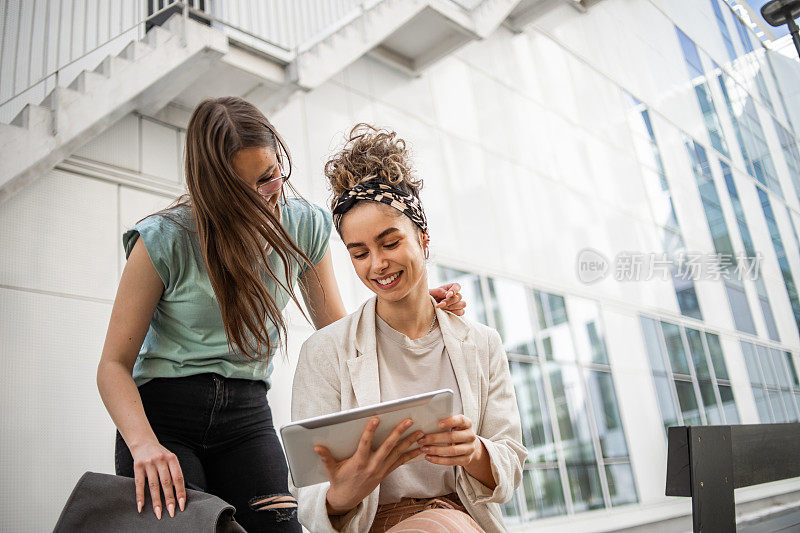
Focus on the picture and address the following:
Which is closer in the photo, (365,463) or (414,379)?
(365,463)

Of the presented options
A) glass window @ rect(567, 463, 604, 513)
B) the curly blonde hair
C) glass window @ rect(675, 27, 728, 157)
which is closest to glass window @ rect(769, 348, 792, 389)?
glass window @ rect(675, 27, 728, 157)

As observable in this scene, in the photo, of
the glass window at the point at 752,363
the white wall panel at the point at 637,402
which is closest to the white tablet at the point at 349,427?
the white wall panel at the point at 637,402

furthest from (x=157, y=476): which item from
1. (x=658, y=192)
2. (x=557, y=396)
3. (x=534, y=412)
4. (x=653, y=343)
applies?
(x=658, y=192)

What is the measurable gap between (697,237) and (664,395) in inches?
180

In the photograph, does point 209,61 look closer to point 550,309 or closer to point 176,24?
point 176,24

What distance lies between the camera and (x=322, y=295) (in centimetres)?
270

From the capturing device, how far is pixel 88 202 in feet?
15.7

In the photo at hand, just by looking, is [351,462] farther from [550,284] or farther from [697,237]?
[697,237]

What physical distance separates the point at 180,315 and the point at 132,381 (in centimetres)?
28

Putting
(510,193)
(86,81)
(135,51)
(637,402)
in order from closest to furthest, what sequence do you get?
(86,81)
(135,51)
(510,193)
(637,402)

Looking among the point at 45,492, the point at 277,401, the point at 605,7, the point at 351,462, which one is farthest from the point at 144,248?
the point at 605,7

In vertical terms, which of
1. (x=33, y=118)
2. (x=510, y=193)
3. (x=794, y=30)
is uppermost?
(x=794, y=30)

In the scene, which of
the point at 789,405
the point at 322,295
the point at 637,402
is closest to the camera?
the point at 322,295

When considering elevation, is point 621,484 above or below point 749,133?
below
